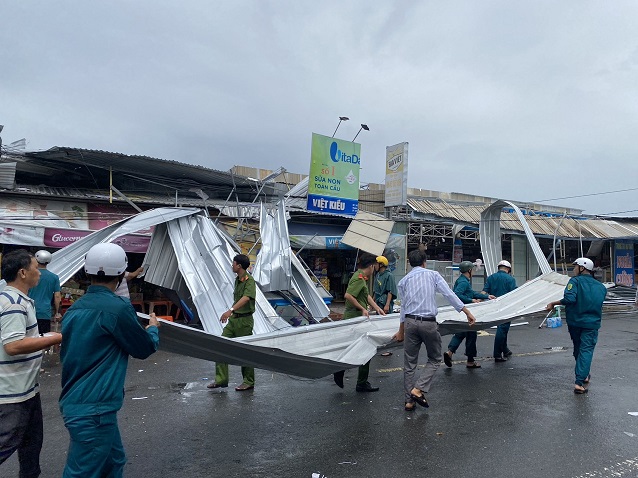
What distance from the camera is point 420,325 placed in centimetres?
550

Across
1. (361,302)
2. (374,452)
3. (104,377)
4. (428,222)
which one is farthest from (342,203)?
(104,377)

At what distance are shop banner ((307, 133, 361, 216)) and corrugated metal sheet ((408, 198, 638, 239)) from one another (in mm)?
2540

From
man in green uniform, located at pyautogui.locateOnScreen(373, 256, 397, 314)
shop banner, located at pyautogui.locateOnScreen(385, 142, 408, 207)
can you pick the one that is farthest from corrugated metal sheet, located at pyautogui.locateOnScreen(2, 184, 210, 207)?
shop banner, located at pyautogui.locateOnScreen(385, 142, 408, 207)

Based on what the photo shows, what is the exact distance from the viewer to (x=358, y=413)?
5.41 metres

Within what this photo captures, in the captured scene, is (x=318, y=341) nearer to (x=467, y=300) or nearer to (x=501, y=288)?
(x=467, y=300)

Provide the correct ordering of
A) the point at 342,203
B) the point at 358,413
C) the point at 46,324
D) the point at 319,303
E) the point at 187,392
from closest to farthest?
the point at 358,413 → the point at 187,392 → the point at 46,324 → the point at 319,303 → the point at 342,203

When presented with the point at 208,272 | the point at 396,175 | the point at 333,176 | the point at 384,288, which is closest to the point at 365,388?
the point at 384,288

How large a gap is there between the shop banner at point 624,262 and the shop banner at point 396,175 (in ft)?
31.2

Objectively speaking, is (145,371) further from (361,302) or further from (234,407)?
(361,302)

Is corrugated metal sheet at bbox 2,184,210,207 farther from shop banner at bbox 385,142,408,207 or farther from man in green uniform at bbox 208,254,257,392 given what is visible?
man in green uniform at bbox 208,254,257,392

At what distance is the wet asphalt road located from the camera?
13.3 ft

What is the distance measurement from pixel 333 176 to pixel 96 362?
1314 cm

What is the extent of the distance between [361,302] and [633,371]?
4501mm

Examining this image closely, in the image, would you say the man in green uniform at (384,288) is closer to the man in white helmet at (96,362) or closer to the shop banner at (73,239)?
the shop banner at (73,239)
